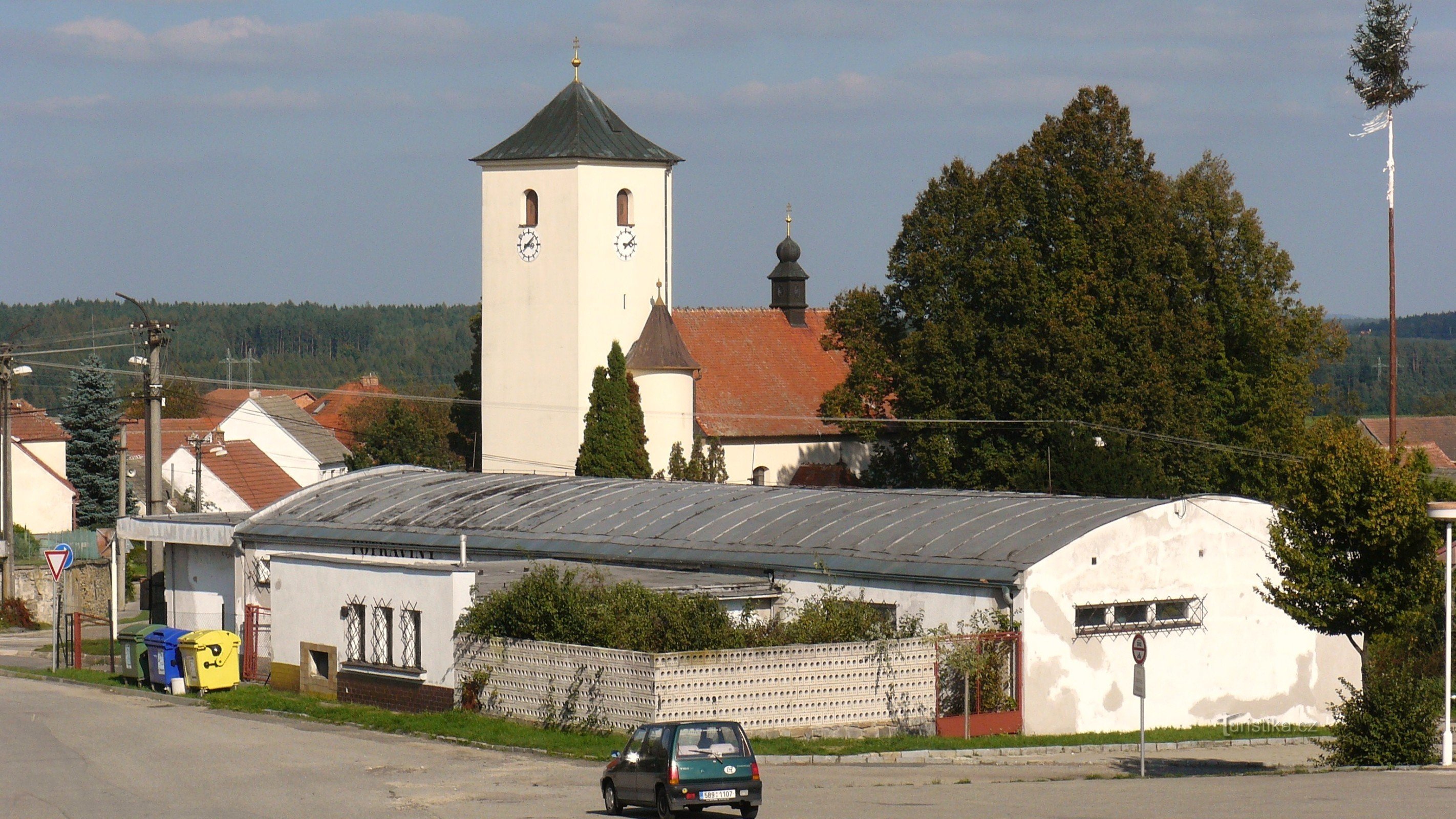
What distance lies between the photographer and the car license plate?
17438mm

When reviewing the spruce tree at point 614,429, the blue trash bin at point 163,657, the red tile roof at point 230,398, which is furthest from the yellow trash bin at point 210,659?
the red tile roof at point 230,398

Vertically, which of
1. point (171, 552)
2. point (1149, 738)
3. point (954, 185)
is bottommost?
point (1149, 738)

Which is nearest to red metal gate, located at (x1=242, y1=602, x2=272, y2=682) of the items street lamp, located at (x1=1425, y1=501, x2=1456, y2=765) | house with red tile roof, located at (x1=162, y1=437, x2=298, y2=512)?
street lamp, located at (x1=1425, y1=501, x2=1456, y2=765)

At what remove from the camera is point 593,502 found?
120 ft

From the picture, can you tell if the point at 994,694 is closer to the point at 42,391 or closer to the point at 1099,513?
the point at 1099,513

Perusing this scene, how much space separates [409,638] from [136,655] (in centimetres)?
694

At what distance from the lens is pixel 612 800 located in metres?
18.4

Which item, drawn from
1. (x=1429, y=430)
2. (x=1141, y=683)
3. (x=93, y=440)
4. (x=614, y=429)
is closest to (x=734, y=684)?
(x=1141, y=683)

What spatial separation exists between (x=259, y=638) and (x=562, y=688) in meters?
11.1

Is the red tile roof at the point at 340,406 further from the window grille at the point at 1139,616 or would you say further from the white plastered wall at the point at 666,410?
the window grille at the point at 1139,616

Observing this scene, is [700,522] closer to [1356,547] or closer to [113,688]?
[113,688]

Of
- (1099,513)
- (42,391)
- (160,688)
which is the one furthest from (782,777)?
(42,391)

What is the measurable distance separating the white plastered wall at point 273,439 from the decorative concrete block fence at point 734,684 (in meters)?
73.2

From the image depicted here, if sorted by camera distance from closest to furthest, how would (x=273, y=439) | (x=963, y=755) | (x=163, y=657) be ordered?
(x=963, y=755)
(x=163, y=657)
(x=273, y=439)
